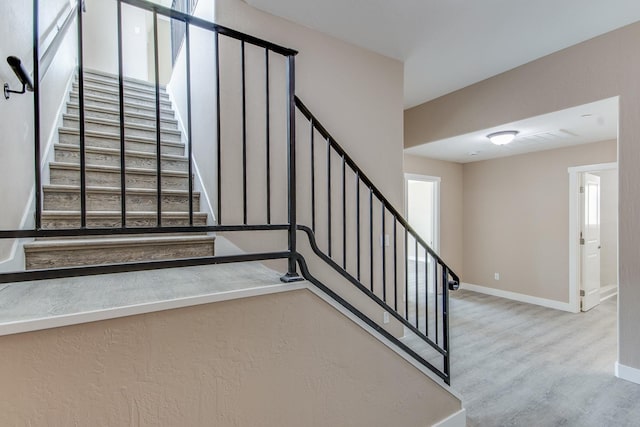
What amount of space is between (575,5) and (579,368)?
3033mm

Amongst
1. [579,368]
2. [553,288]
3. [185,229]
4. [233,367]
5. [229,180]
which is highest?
[229,180]

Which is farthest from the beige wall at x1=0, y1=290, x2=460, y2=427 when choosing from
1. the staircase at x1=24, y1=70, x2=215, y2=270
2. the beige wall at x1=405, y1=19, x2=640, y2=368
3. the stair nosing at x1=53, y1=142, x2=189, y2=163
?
the beige wall at x1=405, y1=19, x2=640, y2=368

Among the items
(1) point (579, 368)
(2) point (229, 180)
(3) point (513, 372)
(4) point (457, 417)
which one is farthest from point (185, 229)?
(1) point (579, 368)

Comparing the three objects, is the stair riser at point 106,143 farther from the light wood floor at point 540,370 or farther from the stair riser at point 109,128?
the light wood floor at point 540,370

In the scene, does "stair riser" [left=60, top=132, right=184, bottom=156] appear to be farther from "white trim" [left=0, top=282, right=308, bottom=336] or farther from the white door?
the white door

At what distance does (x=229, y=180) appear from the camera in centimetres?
228

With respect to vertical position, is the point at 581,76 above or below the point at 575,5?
below

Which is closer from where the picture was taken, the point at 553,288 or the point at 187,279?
the point at 187,279

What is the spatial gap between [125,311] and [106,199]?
62.3 inches

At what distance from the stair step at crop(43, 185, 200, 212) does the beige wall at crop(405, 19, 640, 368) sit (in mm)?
3365

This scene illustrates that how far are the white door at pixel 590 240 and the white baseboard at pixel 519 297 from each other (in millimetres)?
259

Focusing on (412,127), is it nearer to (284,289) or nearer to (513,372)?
(513,372)

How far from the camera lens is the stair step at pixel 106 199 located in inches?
80.4

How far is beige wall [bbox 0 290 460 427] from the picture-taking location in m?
A: 0.86
